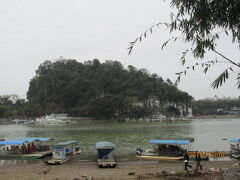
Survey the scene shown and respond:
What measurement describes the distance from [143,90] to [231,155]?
3444 inches

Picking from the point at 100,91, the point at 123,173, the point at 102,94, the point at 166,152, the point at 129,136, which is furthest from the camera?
the point at 102,94

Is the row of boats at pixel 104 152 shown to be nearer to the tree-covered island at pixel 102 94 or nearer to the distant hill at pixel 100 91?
the tree-covered island at pixel 102 94

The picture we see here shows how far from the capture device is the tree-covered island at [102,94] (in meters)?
108

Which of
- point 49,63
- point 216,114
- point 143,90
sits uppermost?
point 49,63

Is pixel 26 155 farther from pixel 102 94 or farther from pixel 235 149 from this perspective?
pixel 102 94

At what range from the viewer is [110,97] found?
111 metres

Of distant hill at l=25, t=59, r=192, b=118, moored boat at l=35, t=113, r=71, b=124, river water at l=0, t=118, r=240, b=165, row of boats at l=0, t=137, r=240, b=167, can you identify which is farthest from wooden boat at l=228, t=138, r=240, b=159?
moored boat at l=35, t=113, r=71, b=124

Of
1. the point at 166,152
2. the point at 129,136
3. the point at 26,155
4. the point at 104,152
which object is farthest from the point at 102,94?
the point at 104,152

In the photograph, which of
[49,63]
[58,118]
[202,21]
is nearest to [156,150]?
[202,21]

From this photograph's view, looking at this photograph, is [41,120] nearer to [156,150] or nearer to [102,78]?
[102,78]

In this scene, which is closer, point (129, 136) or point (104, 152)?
point (104, 152)

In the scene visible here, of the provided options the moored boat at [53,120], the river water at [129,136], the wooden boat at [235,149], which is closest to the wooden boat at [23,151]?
the river water at [129,136]

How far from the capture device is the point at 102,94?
11925 centimetres

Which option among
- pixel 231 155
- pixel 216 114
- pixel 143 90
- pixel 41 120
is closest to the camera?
pixel 231 155
